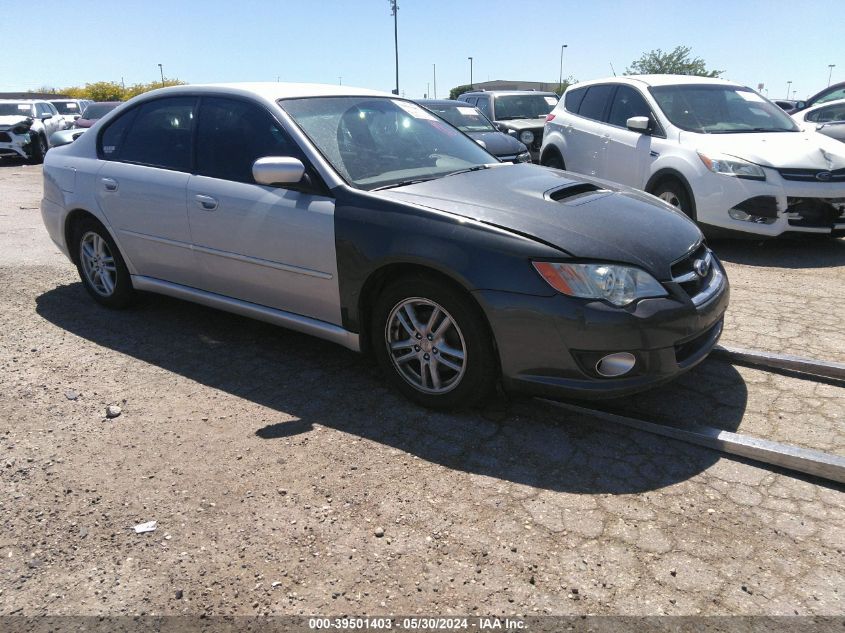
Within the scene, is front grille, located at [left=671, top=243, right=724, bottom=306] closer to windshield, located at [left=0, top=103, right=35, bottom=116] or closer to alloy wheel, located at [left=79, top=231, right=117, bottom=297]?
alloy wheel, located at [left=79, top=231, right=117, bottom=297]

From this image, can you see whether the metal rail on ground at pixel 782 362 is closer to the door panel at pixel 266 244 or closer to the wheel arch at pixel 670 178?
the door panel at pixel 266 244

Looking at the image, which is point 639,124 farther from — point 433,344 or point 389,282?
point 433,344

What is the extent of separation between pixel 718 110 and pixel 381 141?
4956 mm

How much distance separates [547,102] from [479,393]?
11.8 metres

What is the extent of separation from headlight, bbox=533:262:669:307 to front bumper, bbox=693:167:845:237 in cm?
409

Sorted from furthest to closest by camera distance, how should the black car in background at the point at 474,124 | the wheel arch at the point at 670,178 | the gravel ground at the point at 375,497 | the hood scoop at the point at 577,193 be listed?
the black car in background at the point at 474,124 → the wheel arch at the point at 670,178 → the hood scoop at the point at 577,193 → the gravel ground at the point at 375,497

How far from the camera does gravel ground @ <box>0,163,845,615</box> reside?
2338 millimetres

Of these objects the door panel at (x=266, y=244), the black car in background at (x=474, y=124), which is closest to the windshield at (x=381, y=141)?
the door panel at (x=266, y=244)

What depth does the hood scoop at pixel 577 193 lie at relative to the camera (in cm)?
365

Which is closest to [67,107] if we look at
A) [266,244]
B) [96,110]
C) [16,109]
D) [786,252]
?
[16,109]

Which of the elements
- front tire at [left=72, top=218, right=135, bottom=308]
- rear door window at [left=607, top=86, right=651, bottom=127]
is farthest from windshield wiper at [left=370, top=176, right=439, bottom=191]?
rear door window at [left=607, top=86, right=651, bottom=127]

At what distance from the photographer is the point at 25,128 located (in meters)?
19.3

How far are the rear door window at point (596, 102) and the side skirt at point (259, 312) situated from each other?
586 cm

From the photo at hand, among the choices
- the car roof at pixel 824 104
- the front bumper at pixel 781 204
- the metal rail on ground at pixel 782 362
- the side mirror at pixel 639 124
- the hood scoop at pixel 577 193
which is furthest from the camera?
the car roof at pixel 824 104
